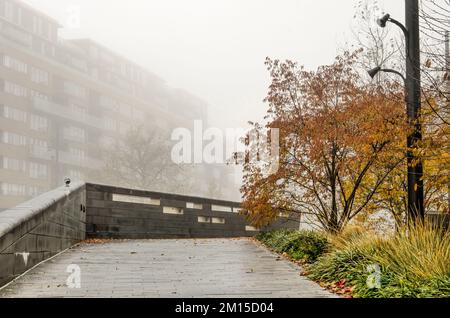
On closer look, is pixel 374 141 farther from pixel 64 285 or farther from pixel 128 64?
pixel 128 64

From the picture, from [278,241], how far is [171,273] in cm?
560

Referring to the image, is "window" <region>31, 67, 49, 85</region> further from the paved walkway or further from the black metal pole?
the black metal pole

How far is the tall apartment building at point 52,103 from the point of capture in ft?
228

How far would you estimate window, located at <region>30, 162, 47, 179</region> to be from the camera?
7244cm

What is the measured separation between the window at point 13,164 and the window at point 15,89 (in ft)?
27.6

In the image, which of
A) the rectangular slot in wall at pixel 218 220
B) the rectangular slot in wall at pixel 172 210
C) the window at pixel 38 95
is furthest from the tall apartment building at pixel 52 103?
the rectangular slot in wall at pixel 172 210

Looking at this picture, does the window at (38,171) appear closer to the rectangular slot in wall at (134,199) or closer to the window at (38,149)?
the window at (38,149)

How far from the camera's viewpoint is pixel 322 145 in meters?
13.9

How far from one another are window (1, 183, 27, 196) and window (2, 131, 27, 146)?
5.11 meters

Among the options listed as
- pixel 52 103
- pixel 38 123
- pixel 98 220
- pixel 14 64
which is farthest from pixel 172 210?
pixel 52 103

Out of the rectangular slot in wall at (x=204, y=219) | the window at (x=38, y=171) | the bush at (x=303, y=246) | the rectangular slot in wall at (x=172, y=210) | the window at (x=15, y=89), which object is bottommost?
the bush at (x=303, y=246)

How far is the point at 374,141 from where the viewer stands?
13.8 metres

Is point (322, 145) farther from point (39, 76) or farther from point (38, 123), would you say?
point (39, 76)
